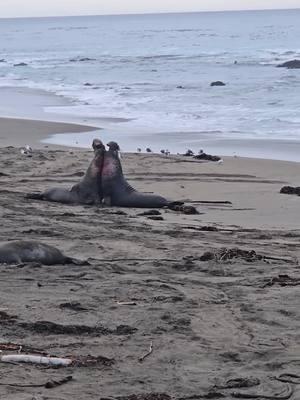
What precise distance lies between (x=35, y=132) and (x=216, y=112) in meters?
5.33

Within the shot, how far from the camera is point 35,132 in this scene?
17.0 meters

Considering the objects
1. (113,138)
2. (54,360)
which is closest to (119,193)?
(54,360)

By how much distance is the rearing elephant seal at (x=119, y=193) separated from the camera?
30.2 feet

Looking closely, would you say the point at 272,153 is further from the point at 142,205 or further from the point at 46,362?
the point at 46,362

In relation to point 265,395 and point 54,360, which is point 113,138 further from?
point 265,395

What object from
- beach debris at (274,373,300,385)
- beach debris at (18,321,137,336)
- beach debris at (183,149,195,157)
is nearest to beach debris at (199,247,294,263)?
beach debris at (18,321,137,336)

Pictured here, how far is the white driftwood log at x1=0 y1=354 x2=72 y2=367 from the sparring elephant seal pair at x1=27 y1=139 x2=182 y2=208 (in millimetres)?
5406

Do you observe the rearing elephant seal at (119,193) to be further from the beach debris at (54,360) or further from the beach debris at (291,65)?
the beach debris at (291,65)

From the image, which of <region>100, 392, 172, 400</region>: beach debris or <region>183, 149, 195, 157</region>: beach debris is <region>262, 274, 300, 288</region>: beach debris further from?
<region>183, 149, 195, 157</region>: beach debris

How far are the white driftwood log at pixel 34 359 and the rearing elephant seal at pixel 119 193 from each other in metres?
5.41

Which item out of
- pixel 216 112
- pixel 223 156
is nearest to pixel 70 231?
pixel 223 156

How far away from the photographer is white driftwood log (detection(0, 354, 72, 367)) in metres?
3.80

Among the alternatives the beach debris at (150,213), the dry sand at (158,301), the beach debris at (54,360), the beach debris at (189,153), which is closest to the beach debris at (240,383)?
the dry sand at (158,301)

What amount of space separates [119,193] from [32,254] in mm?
3395
